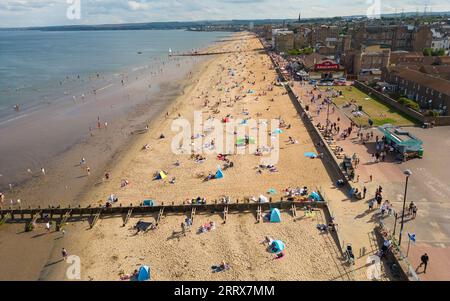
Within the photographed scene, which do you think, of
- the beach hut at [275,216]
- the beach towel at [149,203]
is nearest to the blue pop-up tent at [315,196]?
the beach hut at [275,216]

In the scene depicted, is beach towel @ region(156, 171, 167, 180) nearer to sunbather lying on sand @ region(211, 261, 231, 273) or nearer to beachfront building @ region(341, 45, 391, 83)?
sunbather lying on sand @ region(211, 261, 231, 273)

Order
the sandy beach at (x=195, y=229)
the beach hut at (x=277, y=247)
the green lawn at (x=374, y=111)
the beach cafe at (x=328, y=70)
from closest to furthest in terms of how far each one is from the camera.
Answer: the sandy beach at (x=195, y=229) < the beach hut at (x=277, y=247) < the green lawn at (x=374, y=111) < the beach cafe at (x=328, y=70)

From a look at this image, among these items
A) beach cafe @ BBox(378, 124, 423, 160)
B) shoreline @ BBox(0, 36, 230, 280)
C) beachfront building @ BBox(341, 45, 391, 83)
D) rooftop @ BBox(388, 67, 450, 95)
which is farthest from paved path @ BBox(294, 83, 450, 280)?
beachfront building @ BBox(341, 45, 391, 83)

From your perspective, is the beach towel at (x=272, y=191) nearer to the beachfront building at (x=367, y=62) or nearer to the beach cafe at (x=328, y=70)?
the beachfront building at (x=367, y=62)

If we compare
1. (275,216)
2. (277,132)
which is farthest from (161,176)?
(277,132)

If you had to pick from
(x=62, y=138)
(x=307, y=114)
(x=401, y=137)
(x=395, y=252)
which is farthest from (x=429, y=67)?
(x=62, y=138)

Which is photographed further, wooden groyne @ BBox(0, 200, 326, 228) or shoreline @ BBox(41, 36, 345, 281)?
wooden groyne @ BBox(0, 200, 326, 228)

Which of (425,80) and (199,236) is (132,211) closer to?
(199,236)
